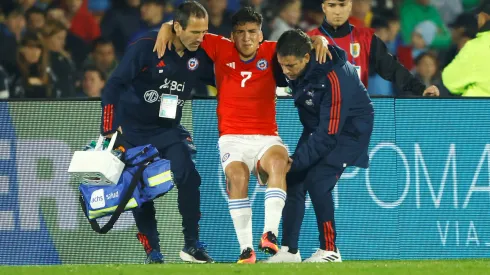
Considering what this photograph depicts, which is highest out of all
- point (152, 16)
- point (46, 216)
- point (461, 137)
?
point (152, 16)

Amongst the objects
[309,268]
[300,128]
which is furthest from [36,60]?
[309,268]

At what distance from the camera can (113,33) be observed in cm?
1480

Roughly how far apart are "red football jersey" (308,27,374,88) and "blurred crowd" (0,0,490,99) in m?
3.52

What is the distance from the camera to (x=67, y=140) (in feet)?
34.7

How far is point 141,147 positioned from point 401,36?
7460 millimetres

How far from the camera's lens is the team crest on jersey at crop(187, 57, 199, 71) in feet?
32.0

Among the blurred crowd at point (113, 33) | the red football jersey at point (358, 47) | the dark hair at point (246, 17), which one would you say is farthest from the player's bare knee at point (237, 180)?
the blurred crowd at point (113, 33)

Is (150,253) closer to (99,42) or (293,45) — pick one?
(293,45)

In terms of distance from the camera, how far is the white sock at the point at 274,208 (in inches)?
351

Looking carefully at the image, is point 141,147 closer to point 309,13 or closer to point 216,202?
point 216,202

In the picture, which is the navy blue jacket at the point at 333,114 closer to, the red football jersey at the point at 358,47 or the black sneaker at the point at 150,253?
the red football jersey at the point at 358,47

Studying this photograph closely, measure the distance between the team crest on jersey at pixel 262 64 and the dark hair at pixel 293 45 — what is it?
52cm

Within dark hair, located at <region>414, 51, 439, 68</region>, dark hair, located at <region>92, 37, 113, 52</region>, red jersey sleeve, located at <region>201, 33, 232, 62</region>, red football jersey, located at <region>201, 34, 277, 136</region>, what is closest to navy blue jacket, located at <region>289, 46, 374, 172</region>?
red football jersey, located at <region>201, 34, 277, 136</region>

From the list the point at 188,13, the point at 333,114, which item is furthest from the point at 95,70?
the point at 333,114
